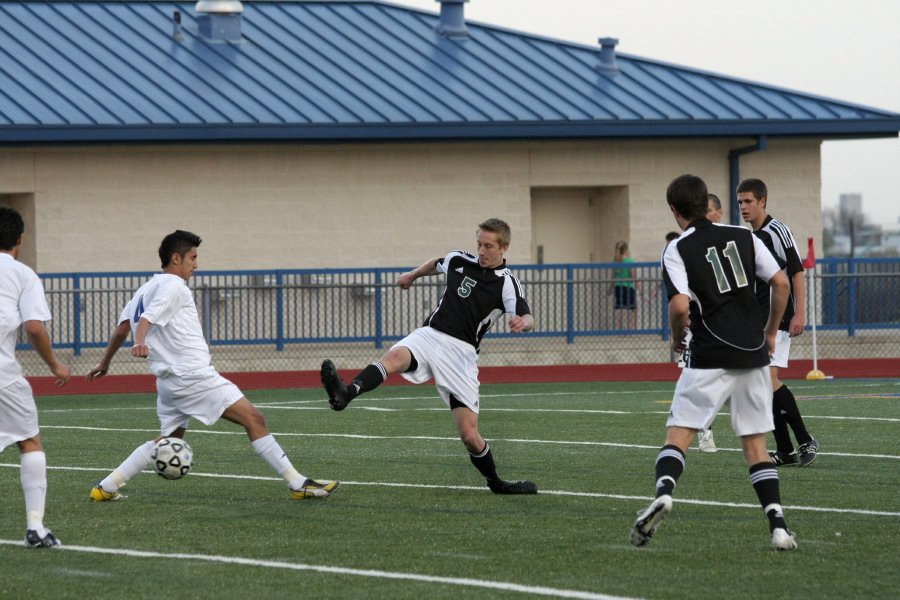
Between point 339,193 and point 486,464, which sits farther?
point 339,193

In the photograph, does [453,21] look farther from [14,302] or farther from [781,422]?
[14,302]

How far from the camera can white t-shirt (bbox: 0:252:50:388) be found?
26.4ft

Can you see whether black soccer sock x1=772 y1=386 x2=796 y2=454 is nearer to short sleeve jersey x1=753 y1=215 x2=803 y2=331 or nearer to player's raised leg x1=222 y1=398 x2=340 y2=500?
short sleeve jersey x1=753 y1=215 x2=803 y2=331

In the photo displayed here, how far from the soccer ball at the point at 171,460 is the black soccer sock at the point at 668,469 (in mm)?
3081

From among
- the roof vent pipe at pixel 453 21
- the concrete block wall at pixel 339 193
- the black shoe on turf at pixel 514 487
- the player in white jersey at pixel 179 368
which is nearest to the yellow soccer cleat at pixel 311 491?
the player in white jersey at pixel 179 368

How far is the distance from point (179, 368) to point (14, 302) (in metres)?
1.50

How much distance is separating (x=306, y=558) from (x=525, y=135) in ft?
59.8

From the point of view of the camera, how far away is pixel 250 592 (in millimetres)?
6848

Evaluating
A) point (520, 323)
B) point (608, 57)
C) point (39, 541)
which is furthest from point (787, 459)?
point (608, 57)

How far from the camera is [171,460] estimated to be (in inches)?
358

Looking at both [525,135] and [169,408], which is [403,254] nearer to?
[525,135]

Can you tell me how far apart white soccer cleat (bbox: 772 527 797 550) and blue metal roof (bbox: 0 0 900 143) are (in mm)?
17560

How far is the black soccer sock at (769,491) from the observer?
7.60m

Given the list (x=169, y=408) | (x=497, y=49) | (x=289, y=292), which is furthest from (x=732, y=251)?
(x=497, y=49)
